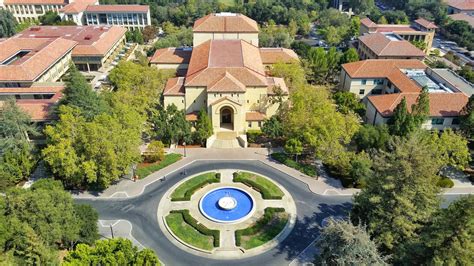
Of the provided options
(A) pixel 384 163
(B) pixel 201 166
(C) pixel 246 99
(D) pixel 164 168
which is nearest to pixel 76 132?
(D) pixel 164 168

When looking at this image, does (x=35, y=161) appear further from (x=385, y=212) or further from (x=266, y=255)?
(x=385, y=212)

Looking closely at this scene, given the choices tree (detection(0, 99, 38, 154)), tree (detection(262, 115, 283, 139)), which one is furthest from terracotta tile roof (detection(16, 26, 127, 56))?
tree (detection(262, 115, 283, 139))

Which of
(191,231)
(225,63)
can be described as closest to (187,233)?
(191,231)

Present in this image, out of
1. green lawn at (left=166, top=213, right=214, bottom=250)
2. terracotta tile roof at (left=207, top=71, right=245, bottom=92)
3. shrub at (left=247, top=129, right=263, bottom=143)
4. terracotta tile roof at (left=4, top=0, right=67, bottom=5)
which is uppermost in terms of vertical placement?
terracotta tile roof at (left=4, top=0, right=67, bottom=5)

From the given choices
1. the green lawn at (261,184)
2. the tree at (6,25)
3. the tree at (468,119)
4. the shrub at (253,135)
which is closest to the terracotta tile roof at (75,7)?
the tree at (6,25)

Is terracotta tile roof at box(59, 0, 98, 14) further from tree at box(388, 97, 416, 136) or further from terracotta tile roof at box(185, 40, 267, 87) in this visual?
tree at box(388, 97, 416, 136)

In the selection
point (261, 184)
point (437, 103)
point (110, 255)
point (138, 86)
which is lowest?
point (261, 184)

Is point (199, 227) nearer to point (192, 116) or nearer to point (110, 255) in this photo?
point (110, 255)
